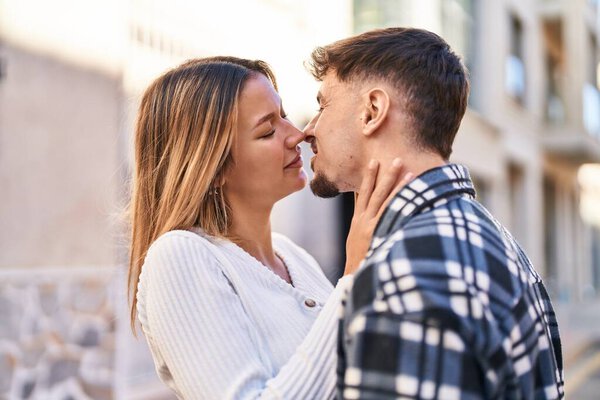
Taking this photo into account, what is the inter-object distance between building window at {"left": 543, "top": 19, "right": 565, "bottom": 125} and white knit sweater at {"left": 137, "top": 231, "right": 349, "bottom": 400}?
19.9 metres

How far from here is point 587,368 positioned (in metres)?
10.4

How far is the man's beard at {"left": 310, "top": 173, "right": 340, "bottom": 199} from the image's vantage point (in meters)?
2.02

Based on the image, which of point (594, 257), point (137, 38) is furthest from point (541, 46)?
point (137, 38)

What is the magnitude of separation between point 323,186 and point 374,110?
33 cm

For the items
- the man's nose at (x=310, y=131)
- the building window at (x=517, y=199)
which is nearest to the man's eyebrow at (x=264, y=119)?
the man's nose at (x=310, y=131)

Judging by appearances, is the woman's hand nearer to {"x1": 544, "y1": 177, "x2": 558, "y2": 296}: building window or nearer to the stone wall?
the stone wall

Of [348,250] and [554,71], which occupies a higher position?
[348,250]

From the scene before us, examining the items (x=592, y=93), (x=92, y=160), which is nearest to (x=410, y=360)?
(x=92, y=160)

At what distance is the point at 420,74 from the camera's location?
1748 mm

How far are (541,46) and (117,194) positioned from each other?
16729 mm

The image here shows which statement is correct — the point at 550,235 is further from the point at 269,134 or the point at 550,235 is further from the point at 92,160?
the point at 269,134

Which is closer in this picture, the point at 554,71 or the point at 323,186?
the point at 323,186

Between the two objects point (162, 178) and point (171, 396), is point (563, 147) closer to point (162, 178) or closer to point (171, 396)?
point (171, 396)

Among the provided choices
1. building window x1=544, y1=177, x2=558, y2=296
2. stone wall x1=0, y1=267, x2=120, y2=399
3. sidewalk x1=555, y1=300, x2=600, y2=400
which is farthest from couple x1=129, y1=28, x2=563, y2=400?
building window x1=544, y1=177, x2=558, y2=296
